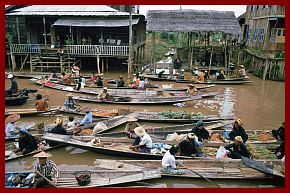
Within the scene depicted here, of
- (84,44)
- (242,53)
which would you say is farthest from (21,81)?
(242,53)

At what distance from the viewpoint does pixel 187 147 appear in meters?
7.61

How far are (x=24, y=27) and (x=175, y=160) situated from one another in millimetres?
21304

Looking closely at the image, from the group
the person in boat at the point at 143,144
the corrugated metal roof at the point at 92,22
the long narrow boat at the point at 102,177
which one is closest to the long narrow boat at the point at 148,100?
the person in boat at the point at 143,144

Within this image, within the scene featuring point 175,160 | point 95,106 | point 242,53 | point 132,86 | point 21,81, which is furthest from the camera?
point 242,53

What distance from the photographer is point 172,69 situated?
2178 cm

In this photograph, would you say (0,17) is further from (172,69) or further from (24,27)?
(24,27)

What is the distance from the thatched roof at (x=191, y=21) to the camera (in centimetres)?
2017

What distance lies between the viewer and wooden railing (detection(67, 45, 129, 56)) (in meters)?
20.8

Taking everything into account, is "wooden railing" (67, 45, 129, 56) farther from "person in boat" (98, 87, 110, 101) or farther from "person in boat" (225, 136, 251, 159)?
"person in boat" (225, 136, 251, 159)

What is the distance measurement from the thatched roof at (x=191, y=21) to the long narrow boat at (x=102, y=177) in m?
14.8

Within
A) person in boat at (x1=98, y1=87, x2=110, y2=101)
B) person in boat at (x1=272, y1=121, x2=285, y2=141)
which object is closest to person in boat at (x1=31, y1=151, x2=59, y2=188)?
person in boat at (x1=272, y1=121, x2=285, y2=141)

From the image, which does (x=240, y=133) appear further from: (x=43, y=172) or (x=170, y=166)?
(x=43, y=172)

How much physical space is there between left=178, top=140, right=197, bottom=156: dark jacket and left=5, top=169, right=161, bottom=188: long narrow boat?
1130 millimetres

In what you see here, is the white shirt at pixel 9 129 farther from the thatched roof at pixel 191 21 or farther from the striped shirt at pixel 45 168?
the thatched roof at pixel 191 21
